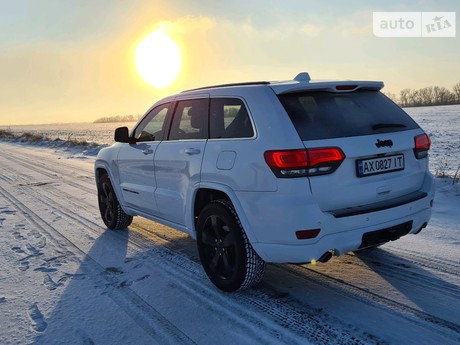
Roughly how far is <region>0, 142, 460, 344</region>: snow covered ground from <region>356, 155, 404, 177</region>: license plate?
105 centimetres

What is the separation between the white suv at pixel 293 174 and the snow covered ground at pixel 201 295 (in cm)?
42

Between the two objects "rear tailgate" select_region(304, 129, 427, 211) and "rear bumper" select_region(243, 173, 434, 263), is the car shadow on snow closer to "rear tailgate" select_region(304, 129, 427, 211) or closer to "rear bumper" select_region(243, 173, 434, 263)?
"rear bumper" select_region(243, 173, 434, 263)

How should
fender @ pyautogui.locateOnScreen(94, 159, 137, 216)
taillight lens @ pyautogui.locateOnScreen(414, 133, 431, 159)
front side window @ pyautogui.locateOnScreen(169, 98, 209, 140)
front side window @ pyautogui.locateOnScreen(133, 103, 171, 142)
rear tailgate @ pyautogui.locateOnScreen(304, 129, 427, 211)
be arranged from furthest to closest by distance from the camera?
1. fender @ pyautogui.locateOnScreen(94, 159, 137, 216)
2. front side window @ pyautogui.locateOnScreen(133, 103, 171, 142)
3. front side window @ pyautogui.locateOnScreen(169, 98, 209, 140)
4. taillight lens @ pyautogui.locateOnScreen(414, 133, 431, 159)
5. rear tailgate @ pyautogui.locateOnScreen(304, 129, 427, 211)

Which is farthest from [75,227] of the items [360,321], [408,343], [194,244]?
[408,343]

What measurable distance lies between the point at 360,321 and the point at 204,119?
224 cm

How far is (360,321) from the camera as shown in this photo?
299cm

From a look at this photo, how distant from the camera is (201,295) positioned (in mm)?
3592

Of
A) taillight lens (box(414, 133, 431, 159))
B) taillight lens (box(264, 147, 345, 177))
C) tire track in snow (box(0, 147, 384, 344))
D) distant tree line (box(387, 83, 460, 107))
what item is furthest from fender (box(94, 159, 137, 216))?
distant tree line (box(387, 83, 460, 107))

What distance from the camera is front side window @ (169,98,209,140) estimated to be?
13.1 ft

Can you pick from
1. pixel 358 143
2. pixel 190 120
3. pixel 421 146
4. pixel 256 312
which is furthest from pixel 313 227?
pixel 190 120

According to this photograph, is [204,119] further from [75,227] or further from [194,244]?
[75,227]

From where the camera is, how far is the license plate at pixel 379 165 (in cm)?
315

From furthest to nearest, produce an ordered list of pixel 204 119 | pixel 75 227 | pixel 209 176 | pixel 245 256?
1. pixel 75 227
2. pixel 204 119
3. pixel 209 176
4. pixel 245 256

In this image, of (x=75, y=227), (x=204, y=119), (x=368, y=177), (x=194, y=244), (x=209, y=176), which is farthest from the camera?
(x=75, y=227)
